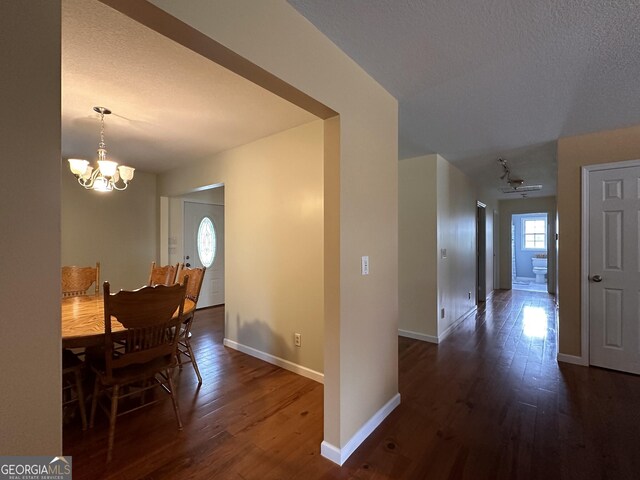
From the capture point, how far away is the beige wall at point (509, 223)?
6.73 meters

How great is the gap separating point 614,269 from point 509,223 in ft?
16.4

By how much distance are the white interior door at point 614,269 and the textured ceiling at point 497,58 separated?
62 centimetres

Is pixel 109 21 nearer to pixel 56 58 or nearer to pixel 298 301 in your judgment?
pixel 56 58

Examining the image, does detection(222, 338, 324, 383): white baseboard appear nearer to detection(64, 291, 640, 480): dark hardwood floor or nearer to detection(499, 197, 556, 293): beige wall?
detection(64, 291, 640, 480): dark hardwood floor

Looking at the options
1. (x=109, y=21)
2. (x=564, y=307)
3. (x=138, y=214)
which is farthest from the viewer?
(x=138, y=214)

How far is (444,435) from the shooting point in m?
1.88

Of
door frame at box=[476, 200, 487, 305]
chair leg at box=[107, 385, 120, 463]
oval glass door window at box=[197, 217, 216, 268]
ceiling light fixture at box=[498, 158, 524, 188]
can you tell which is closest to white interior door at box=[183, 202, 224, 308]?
oval glass door window at box=[197, 217, 216, 268]

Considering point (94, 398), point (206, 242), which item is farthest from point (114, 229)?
point (94, 398)

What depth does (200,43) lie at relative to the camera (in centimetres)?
107

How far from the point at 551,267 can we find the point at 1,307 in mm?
8838

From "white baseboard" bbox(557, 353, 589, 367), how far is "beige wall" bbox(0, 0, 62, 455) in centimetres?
399

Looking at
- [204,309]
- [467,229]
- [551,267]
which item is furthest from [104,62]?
[551,267]

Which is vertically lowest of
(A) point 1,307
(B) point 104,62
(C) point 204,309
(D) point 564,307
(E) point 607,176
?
(C) point 204,309

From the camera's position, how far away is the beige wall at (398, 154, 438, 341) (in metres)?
3.65
